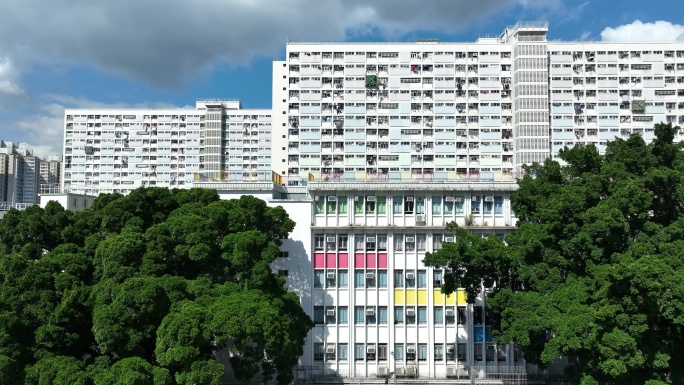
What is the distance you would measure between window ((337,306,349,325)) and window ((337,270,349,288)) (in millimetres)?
984

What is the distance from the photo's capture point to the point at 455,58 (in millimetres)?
59219

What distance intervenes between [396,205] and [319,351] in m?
7.48

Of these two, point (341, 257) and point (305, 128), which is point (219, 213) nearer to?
point (341, 257)

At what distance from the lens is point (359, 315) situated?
26.9 meters

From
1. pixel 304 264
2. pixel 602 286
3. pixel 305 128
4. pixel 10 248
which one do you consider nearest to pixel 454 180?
pixel 304 264

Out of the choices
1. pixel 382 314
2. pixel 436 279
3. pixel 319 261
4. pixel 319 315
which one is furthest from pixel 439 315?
pixel 319 261

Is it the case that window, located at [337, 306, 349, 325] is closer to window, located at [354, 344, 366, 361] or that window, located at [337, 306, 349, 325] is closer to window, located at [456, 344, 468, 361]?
window, located at [354, 344, 366, 361]

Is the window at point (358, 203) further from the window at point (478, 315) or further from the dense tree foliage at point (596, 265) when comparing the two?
the window at point (478, 315)

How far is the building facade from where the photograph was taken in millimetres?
26734

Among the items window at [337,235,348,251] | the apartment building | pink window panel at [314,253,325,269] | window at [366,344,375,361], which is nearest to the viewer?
window at [366,344,375,361]

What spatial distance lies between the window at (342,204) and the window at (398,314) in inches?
197

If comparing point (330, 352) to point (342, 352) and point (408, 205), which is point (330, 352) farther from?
point (408, 205)

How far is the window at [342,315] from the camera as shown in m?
26.8

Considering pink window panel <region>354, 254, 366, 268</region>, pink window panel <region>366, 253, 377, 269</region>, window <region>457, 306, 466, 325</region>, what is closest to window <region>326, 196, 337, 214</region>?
pink window panel <region>354, 254, 366, 268</region>
